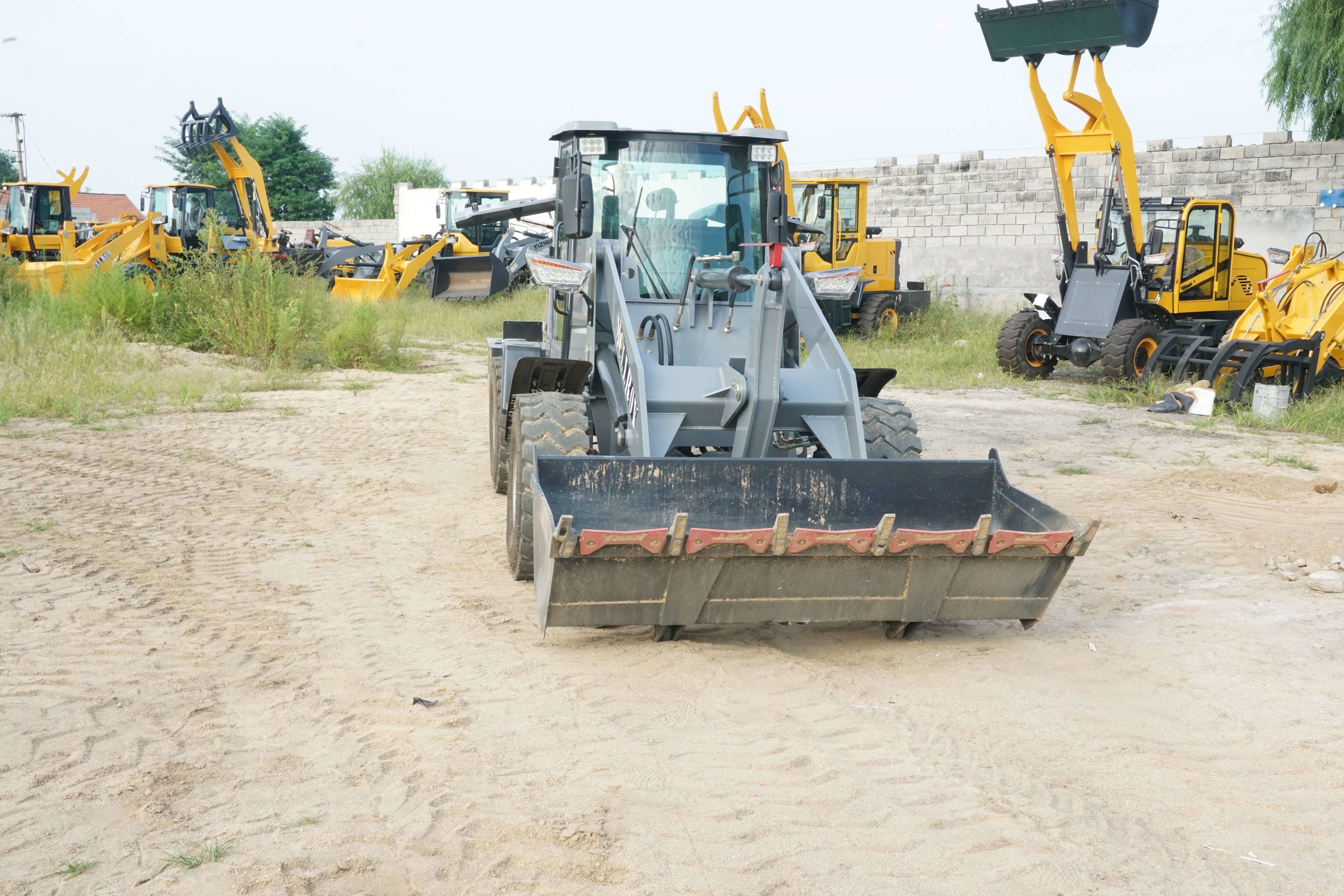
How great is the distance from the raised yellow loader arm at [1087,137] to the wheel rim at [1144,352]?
1.14 meters

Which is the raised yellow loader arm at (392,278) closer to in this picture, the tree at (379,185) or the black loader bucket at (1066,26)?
the black loader bucket at (1066,26)

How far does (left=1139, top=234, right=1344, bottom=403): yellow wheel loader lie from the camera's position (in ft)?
38.0

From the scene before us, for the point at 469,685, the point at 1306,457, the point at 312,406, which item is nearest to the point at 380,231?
the point at 312,406

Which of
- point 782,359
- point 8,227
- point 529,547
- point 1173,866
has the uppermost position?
point 8,227

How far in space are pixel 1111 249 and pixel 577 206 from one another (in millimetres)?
10343

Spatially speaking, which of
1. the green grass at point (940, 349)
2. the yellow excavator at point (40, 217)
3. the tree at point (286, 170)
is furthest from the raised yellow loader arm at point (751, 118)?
the tree at point (286, 170)

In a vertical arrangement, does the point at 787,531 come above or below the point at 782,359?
below

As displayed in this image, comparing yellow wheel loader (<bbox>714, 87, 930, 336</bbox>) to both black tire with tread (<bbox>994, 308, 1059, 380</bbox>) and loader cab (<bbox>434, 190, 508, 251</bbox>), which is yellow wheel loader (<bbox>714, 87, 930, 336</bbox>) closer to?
black tire with tread (<bbox>994, 308, 1059, 380</bbox>)

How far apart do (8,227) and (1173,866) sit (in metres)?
25.4

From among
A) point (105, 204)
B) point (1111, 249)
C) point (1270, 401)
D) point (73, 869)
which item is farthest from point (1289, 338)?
point (105, 204)

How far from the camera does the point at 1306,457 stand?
9562 mm

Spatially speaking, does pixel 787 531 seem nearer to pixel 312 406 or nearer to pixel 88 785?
pixel 88 785

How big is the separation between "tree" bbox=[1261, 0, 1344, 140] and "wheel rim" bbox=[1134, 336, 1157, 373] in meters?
6.38

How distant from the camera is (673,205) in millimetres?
6461
